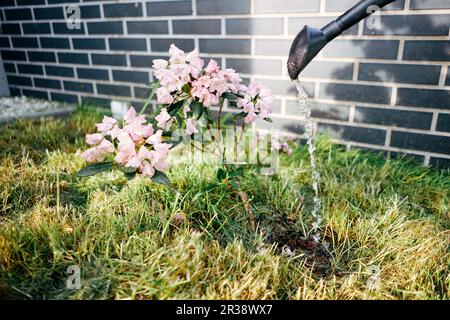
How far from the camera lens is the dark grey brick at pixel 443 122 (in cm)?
200

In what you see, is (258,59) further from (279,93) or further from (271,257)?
(271,257)

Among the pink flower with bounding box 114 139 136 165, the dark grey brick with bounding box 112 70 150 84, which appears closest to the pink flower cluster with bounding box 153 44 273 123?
the pink flower with bounding box 114 139 136 165

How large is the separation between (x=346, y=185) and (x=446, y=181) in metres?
0.56

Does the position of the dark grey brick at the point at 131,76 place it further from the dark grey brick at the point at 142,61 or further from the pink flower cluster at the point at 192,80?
the pink flower cluster at the point at 192,80

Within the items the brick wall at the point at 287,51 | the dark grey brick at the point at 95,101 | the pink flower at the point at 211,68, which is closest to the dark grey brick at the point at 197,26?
the brick wall at the point at 287,51

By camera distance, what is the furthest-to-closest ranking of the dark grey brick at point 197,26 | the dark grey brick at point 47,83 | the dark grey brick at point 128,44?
the dark grey brick at point 47,83
the dark grey brick at point 128,44
the dark grey brick at point 197,26

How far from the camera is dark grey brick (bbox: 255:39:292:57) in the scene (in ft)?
7.42

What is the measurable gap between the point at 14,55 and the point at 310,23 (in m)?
2.65

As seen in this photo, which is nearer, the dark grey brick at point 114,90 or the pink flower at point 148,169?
the pink flower at point 148,169

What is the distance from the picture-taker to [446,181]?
6.33 ft

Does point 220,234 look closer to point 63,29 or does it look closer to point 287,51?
point 287,51

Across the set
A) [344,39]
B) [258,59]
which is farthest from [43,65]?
[344,39]

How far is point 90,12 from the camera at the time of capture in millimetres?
2840
